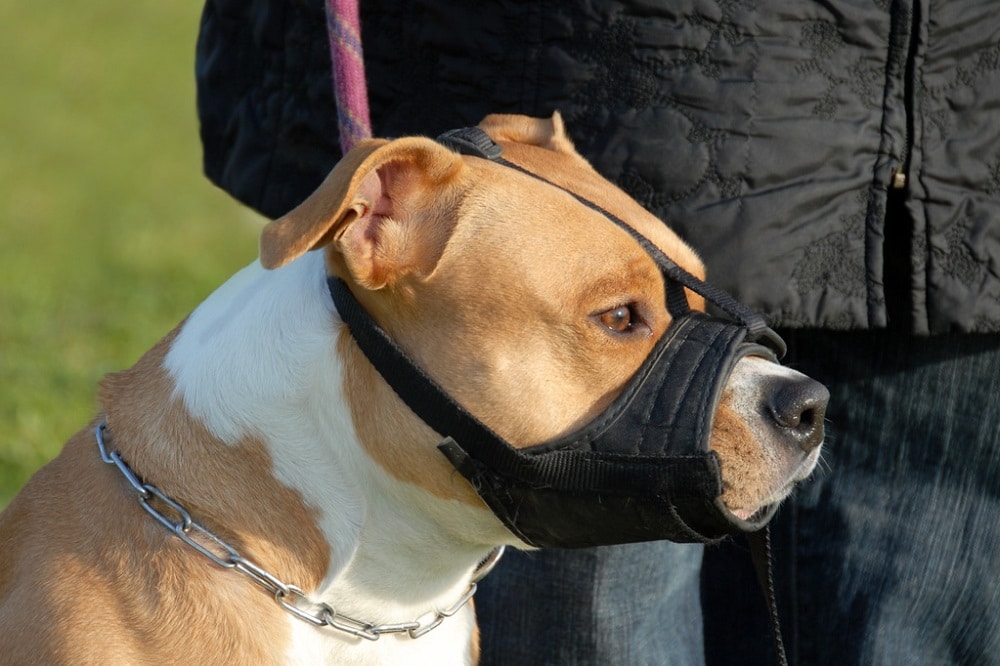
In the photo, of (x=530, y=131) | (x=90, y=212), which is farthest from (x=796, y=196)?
(x=90, y=212)

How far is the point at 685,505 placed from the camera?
2.43 m

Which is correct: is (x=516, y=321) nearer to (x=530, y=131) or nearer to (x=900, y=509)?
(x=530, y=131)

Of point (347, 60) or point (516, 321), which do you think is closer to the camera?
point (516, 321)

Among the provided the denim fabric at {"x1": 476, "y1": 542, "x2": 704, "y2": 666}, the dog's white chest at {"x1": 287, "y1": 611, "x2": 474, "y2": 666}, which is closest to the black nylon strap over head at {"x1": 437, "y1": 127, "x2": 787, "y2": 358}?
the denim fabric at {"x1": 476, "y1": 542, "x2": 704, "y2": 666}

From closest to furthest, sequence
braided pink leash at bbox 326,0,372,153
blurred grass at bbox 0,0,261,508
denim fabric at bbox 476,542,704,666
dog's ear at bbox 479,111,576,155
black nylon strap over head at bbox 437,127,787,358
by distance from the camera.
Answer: black nylon strap over head at bbox 437,127,787,358 < braided pink leash at bbox 326,0,372,153 < dog's ear at bbox 479,111,576,155 < denim fabric at bbox 476,542,704,666 < blurred grass at bbox 0,0,261,508

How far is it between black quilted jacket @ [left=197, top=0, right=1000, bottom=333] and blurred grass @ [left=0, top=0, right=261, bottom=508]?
4.72 ft

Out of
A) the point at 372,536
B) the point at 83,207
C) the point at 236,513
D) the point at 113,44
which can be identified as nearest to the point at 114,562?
the point at 236,513

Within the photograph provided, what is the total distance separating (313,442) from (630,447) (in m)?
0.66

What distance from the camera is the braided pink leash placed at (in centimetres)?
268

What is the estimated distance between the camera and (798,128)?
2648 millimetres

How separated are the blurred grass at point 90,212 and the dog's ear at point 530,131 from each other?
1220 millimetres

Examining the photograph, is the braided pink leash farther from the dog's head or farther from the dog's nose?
the dog's nose

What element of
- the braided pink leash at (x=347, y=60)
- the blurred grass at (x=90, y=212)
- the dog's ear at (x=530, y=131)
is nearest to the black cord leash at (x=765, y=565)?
the dog's ear at (x=530, y=131)

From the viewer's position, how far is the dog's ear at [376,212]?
2.31 meters
